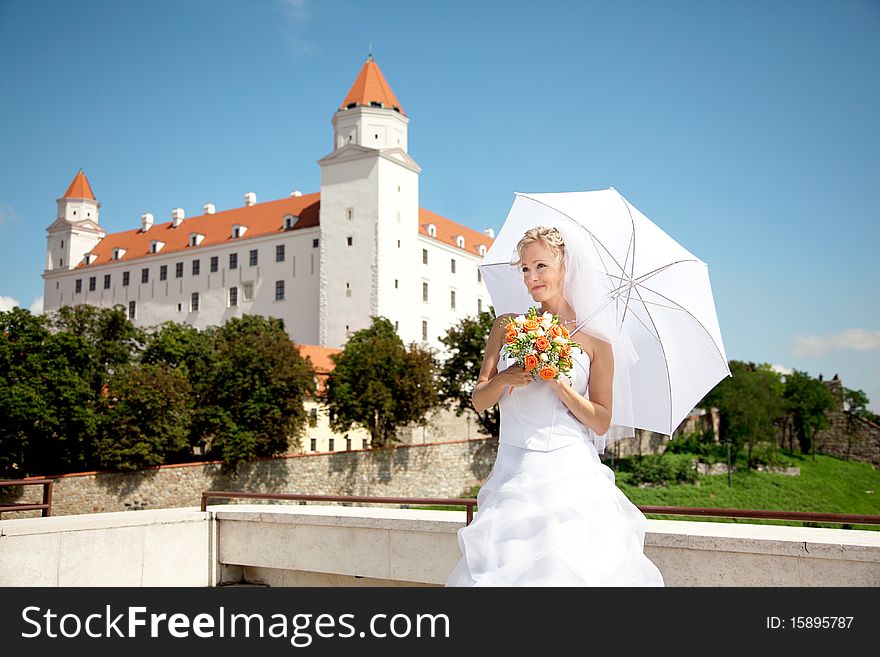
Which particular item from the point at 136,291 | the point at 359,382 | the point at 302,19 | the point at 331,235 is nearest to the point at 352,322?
the point at 331,235

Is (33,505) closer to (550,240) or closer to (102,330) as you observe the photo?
(550,240)

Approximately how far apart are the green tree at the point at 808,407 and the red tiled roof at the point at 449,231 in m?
26.1

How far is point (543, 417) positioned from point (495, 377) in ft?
0.88

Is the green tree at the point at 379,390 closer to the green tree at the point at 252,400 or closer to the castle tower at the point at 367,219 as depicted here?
the green tree at the point at 252,400

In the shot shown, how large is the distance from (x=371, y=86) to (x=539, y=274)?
5890 centimetres

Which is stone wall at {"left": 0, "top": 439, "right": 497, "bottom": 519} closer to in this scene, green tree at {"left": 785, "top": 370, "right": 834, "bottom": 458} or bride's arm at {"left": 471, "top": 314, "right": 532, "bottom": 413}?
bride's arm at {"left": 471, "top": 314, "right": 532, "bottom": 413}

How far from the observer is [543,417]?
3.33 m

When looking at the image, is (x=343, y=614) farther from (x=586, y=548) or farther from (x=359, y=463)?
(x=359, y=463)

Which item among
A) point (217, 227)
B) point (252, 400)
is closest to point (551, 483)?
point (252, 400)

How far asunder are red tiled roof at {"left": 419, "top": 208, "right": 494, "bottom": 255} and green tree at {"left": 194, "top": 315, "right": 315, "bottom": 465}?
29.5 m

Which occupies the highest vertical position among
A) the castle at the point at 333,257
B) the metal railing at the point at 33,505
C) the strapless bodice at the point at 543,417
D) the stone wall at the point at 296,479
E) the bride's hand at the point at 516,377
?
the castle at the point at 333,257

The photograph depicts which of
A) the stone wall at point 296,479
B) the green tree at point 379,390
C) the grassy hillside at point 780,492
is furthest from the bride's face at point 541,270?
the grassy hillside at point 780,492

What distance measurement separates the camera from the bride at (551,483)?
3.09 metres

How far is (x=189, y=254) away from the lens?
65250 mm
